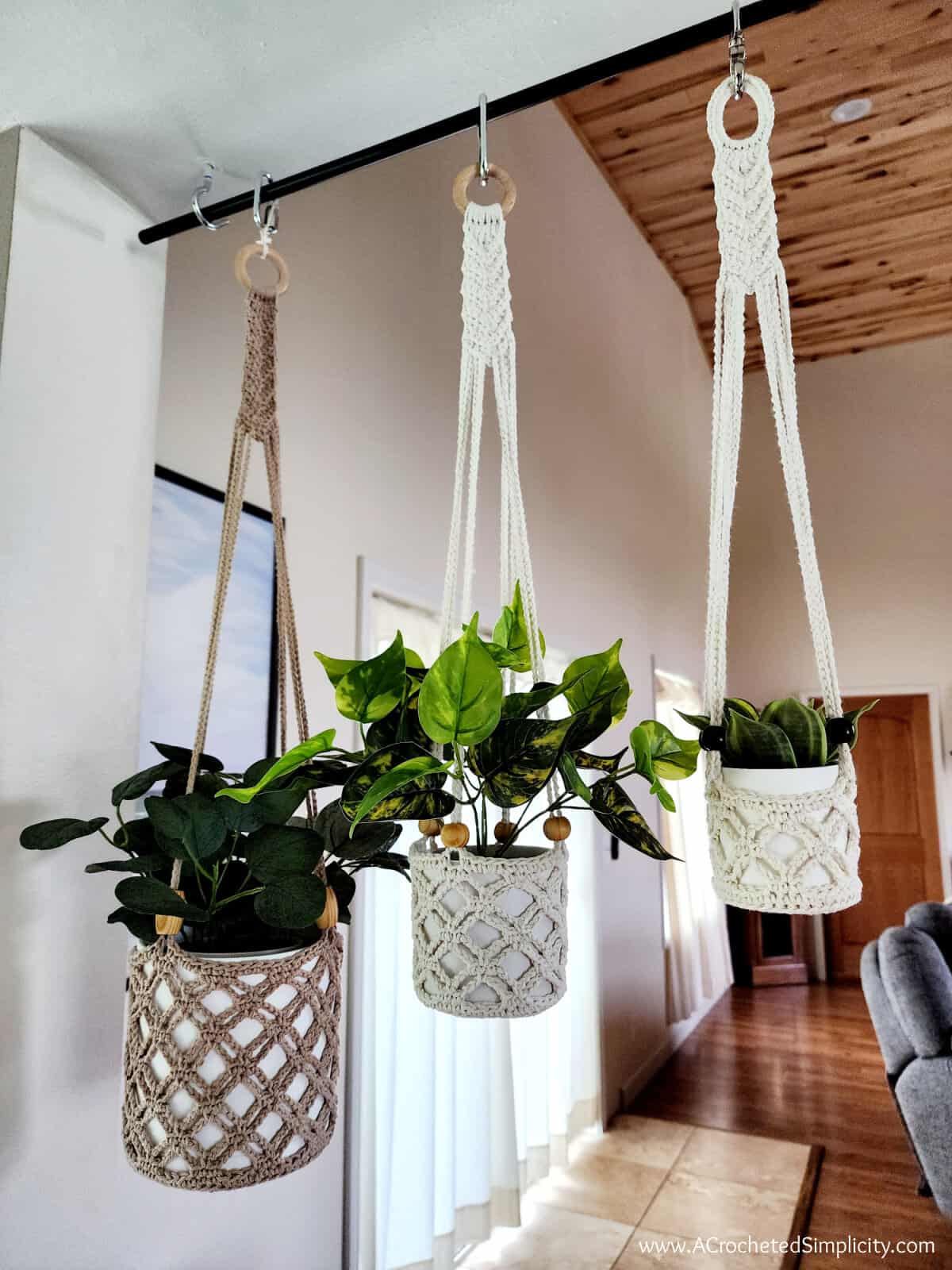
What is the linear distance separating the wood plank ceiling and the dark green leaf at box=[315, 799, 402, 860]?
3164 mm

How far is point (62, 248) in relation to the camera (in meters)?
0.83

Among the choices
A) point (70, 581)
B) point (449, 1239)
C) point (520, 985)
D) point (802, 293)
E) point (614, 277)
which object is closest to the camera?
point (520, 985)

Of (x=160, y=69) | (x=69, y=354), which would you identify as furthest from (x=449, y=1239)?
(x=160, y=69)

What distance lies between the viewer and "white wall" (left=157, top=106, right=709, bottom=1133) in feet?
5.74

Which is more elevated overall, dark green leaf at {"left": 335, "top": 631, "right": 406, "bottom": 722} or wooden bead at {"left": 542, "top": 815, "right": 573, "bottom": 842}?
dark green leaf at {"left": 335, "top": 631, "right": 406, "bottom": 722}

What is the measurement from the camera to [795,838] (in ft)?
2.31

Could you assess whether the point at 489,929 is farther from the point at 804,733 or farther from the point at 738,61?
the point at 738,61

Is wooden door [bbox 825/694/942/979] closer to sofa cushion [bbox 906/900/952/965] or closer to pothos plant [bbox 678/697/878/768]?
sofa cushion [bbox 906/900/952/965]

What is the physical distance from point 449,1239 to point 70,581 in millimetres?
2078

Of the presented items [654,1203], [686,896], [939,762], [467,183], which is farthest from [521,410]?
[939,762]

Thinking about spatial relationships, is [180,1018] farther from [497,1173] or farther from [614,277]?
[614,277]

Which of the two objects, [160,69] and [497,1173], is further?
[497,1173]

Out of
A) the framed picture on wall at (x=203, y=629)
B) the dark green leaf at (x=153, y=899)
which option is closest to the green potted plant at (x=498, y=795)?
the dark green leaf at (x=153, y=899)

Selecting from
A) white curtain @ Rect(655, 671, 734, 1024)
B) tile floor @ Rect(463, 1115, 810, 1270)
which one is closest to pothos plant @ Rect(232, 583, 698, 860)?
tile floor @ Rect(463, 1115, 810, 1270)
